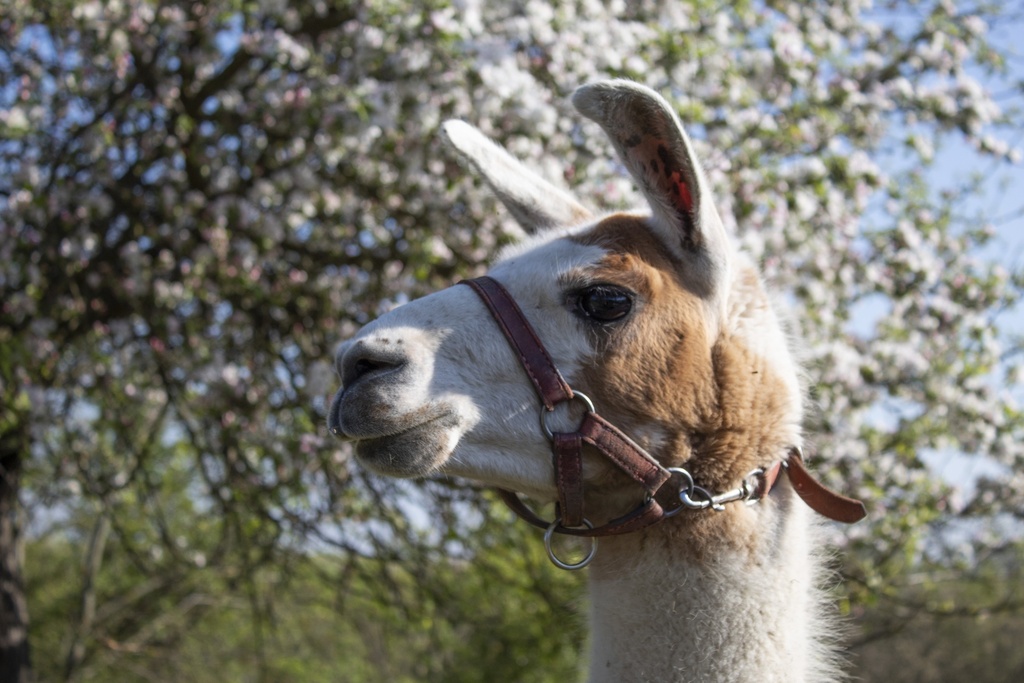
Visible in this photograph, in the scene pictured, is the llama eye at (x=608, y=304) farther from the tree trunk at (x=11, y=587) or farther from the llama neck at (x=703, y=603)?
the tree trunk at (x=11, y=587)

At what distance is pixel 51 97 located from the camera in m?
5.84

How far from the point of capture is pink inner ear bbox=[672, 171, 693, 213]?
2104mm

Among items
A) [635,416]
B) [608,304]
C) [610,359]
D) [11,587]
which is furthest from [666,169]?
[11,587]

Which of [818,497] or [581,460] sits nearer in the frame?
[581,460]

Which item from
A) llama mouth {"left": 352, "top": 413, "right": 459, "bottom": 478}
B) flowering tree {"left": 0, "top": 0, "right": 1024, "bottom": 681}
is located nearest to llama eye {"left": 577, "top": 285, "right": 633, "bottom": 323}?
llama mouth {"left": 352, "top": 413, "right": 459, "bottom": 478}

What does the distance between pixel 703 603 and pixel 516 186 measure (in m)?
1.18

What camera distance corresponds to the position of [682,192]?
212 cm

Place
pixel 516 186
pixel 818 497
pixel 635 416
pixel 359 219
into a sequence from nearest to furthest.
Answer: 1. pixel 635 416
2. pixel 818 497
3. pixel 516 186
4. pixel 359 219

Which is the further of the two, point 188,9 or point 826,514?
point 188,9

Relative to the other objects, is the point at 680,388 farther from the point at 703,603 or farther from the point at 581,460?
the point at 703,603

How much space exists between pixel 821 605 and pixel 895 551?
3.94 meters

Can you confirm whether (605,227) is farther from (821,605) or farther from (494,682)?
(494,682)

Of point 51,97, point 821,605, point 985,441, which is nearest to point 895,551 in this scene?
point 985,441

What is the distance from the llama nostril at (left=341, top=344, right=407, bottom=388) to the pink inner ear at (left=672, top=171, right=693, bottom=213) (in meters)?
0.71
